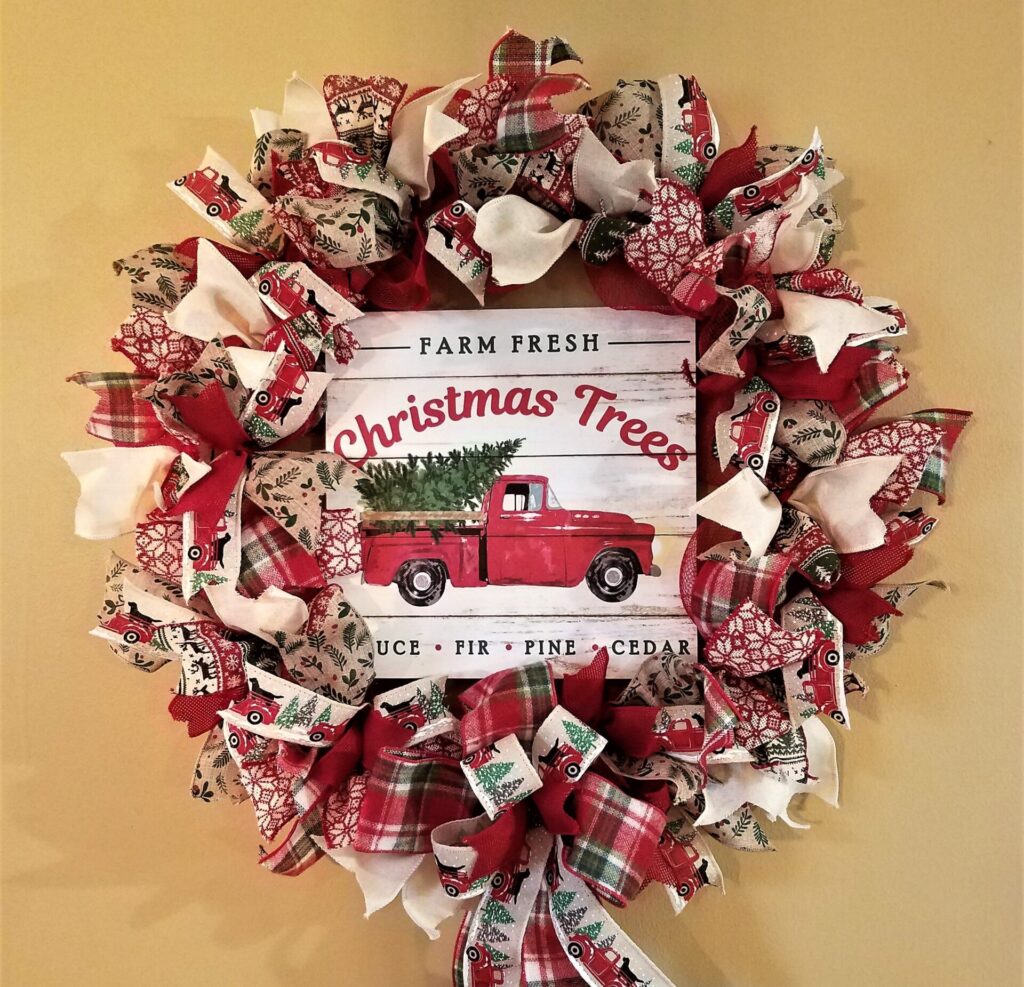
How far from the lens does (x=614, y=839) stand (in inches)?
29.6

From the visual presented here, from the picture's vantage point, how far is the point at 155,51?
90 cm

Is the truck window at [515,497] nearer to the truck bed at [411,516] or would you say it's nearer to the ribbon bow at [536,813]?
the truck bed at [411,516]

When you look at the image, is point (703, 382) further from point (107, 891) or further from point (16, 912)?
point (16, 912)

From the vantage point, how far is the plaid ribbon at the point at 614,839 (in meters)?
0.75

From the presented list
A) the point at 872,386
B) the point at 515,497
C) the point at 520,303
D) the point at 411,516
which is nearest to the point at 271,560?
the point at 411,516

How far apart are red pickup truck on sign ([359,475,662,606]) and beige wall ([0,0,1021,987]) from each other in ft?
0.76

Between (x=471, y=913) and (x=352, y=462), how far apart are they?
48cm

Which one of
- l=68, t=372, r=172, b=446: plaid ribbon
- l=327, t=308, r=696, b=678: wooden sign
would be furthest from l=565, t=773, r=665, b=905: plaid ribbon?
l=68, t=372, r=172, b=446: plaid ribbon

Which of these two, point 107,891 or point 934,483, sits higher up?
point 934,483

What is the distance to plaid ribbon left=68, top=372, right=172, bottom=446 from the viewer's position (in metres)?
0.80

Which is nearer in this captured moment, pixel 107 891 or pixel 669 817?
pixel 669 817

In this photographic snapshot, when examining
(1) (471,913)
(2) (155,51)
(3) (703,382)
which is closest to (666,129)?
(3) (703,382)

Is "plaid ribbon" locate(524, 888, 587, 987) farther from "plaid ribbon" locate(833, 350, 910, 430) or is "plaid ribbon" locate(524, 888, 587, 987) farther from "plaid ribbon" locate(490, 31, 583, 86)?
"plaid ribbon" locate(490, 31, 583, 86)

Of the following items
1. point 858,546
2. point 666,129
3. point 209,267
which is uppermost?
point 666,129
